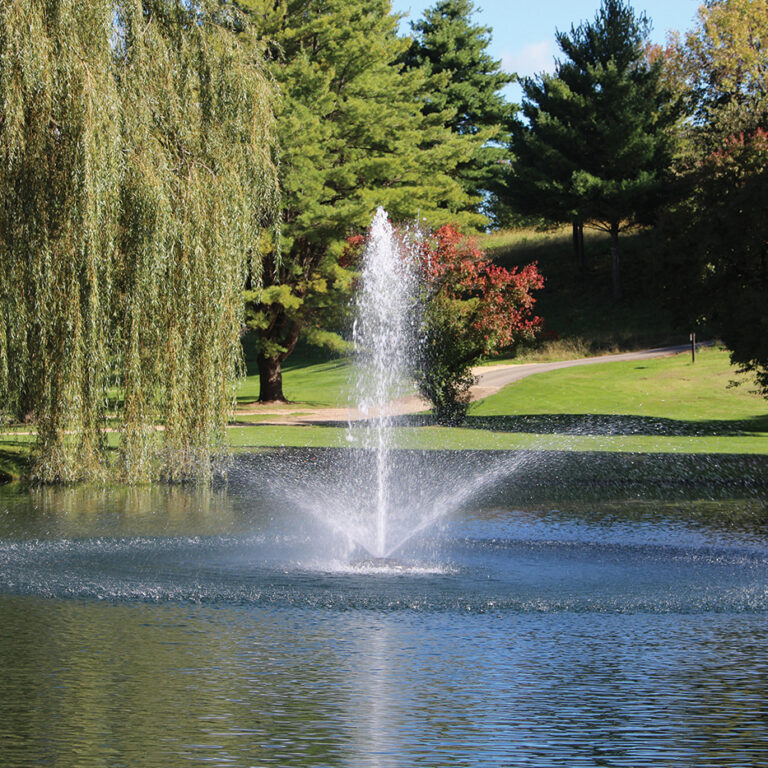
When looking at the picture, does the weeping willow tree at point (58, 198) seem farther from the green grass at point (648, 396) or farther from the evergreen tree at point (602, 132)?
the evergreen tree at point (602, 132)

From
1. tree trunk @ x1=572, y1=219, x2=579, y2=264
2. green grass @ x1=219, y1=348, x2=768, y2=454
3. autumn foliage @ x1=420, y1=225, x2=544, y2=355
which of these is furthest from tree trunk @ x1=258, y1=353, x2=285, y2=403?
tree trunk @ x1=572, y1=219, x2=579, y2=264

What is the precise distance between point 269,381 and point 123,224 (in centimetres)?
2351

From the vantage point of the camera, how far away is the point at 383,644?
26.9 ft

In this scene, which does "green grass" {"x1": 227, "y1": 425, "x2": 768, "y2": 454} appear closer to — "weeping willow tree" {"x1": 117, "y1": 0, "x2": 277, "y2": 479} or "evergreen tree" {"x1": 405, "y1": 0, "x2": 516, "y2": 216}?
"weeping willow tree" {"x1": 117, "y1": 0, "x2": 277, "y2": 479}

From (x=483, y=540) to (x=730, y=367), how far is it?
28465 millimetres

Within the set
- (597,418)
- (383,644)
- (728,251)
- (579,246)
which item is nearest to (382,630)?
(383,644)

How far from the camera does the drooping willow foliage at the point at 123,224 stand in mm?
14484

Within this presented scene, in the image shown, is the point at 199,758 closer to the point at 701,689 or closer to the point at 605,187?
the point at 701,689

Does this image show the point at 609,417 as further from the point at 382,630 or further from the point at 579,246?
the point at 579,246

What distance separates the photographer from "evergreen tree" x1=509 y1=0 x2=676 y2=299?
2034 inches

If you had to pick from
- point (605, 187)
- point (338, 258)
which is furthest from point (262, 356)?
point (605, 187)

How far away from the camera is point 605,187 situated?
169 feet

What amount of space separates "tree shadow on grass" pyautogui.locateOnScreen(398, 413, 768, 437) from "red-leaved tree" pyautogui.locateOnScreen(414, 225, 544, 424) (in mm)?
1170

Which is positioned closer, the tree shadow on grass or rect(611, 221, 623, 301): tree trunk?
the tree shadow on grass
